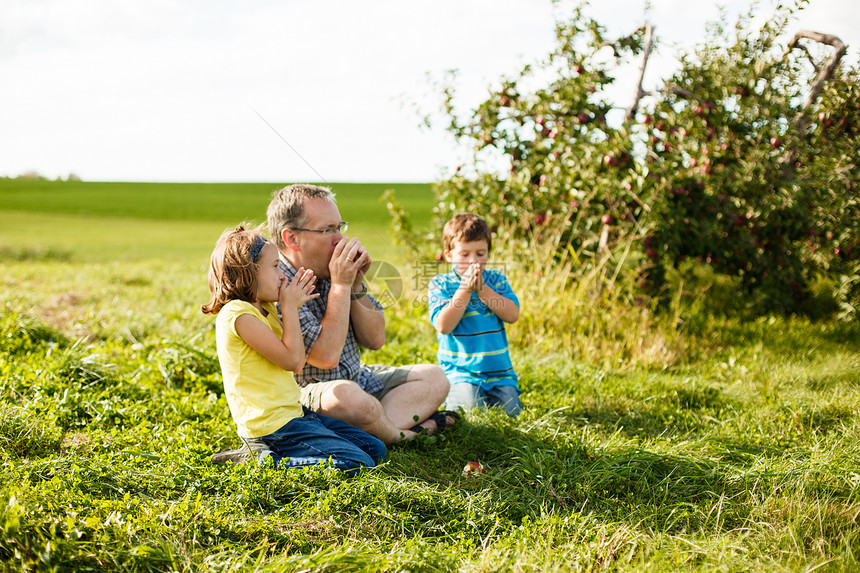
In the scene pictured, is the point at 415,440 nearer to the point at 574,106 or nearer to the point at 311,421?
the point at 311,421

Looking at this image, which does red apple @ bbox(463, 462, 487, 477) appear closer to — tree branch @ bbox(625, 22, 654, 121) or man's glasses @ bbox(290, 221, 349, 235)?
man's glasses @ bbox(290, 221, 349, 235)

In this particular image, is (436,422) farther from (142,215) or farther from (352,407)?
(142,215)

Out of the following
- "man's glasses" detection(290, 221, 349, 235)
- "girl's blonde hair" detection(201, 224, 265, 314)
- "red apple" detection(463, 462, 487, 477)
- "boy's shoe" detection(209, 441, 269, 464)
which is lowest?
"red apple" detection(463, 462, 487, 477)

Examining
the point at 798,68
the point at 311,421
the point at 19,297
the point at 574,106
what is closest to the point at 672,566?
the point at 311,421

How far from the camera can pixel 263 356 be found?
2.72 m

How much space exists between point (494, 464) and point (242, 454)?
1.19m

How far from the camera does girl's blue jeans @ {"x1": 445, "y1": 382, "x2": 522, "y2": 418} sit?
362 cm

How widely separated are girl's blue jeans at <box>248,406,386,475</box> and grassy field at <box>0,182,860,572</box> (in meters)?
0.11

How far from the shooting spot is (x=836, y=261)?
5.71 metres

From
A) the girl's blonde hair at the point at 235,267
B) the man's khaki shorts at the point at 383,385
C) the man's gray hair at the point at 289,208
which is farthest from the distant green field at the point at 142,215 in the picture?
the girl's blonde hair at the point at 235,267

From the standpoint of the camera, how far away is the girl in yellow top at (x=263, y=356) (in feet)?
8.75

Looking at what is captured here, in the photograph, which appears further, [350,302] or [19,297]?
[19,297]

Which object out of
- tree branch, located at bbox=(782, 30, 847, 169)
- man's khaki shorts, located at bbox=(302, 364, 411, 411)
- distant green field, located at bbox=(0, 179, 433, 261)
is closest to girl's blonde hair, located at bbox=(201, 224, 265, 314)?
man's khaki shorts, located at bbox=(302, 364, 411, 411)

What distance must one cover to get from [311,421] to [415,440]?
0.58m
